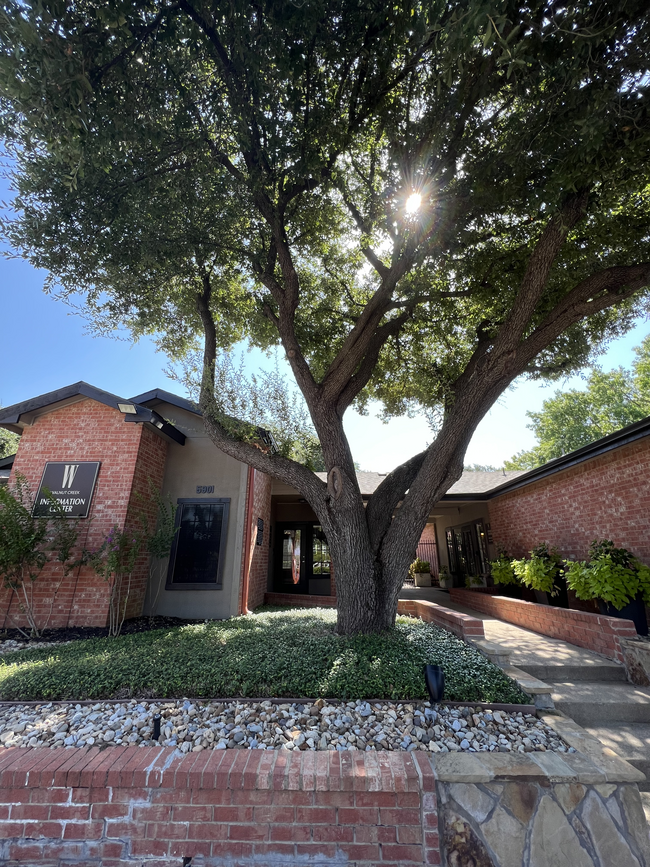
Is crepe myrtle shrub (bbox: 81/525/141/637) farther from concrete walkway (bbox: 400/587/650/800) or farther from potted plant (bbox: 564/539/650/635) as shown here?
potted plant (bbox: 564/539/650/635)

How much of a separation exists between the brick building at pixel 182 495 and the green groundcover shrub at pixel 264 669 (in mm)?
2253

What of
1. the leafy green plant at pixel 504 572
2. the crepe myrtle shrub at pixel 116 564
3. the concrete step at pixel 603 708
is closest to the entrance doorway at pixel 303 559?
the leafy green plant at pixel 504 572

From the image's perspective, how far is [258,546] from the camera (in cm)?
916

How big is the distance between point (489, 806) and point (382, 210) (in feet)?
21.5

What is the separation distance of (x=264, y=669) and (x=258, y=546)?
5.56 metres

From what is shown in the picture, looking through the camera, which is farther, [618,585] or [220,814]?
[618,585]

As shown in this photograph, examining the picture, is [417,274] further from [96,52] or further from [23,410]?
[23,410]

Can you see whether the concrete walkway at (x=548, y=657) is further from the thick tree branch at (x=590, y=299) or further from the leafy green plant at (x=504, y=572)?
the thick tree branch at (x=590, y=299)

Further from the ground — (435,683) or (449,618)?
(449,618)

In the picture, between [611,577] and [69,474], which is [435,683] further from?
[69,474]

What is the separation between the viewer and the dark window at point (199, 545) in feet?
25.0

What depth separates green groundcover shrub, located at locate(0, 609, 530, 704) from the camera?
11.3ft

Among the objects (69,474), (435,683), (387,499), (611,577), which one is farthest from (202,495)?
(611,577)

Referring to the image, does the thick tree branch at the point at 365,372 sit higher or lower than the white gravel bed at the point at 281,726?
higher
